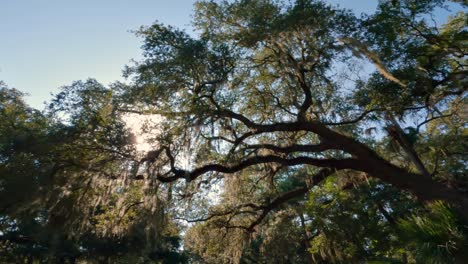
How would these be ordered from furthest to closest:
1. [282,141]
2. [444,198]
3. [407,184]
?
[282,141]
[407,184]
[444,198]

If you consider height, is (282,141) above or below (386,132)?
above

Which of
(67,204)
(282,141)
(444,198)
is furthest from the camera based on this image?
(282,141)

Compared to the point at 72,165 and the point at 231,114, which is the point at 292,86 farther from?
the point at 72,165

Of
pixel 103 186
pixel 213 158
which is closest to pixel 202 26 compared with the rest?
pixel 213 158

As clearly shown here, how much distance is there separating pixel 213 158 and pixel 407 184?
5.22m

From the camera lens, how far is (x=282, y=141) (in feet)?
34.4

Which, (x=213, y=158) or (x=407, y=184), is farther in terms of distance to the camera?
(x=213, y=158)

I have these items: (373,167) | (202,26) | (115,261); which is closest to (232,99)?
(202,26)

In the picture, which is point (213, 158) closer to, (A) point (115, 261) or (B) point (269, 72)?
(B) point (269, 72)

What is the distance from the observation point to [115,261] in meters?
17.0

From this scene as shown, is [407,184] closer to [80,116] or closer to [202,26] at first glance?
[202,26]

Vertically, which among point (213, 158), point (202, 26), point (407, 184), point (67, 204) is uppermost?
point (202, 26)

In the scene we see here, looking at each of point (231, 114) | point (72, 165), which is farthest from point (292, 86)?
point (72, 165)

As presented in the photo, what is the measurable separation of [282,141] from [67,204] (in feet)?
21.7
